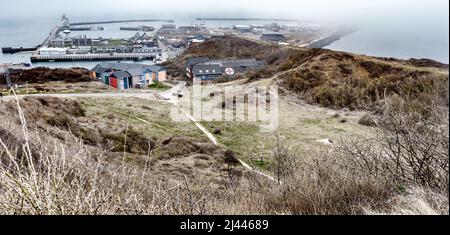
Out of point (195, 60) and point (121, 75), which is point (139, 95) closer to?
point (121, 75)

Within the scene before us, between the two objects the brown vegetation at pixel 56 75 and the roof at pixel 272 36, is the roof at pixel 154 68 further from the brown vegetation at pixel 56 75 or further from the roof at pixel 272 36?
the roof at pixel 272 36

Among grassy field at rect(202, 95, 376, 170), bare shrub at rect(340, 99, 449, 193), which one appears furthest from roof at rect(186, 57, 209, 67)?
bare shrub at rect(340, 99, 449, 193)

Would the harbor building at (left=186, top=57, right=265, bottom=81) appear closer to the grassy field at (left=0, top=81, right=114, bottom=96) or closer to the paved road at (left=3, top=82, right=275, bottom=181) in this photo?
the paved road at (left=3, top=82, right=275, bottom=181)

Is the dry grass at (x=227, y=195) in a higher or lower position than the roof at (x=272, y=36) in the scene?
higher

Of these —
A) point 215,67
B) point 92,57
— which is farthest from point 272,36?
point 92,57

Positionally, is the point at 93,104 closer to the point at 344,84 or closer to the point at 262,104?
the point at 262,104

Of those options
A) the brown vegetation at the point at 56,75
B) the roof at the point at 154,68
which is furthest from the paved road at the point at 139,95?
the brown vegetation at the point at 56,75
